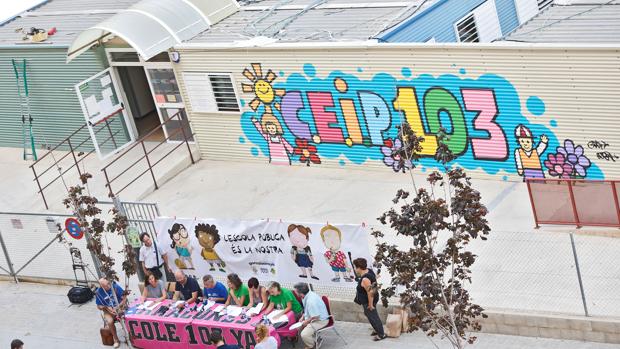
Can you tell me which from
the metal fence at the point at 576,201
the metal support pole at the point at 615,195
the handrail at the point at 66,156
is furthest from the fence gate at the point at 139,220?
the metal support pole at the point at 615,195

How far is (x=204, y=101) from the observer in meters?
27.0

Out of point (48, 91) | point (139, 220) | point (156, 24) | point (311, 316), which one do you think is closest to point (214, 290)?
point (311, 316)

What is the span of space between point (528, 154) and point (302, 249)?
5730 millimetres

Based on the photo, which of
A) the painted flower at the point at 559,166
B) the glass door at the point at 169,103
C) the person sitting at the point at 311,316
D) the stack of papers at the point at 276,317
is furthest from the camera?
the glass door at the point at 169,103

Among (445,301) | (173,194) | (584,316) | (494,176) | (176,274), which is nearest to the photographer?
(445,301)

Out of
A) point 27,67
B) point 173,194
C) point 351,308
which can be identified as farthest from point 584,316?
point 27,67

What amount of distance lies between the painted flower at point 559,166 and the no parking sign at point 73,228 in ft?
29.9

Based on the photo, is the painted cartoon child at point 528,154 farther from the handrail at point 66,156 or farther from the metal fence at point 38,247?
the handrail at point 66,156

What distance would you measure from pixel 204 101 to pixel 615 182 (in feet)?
36.4

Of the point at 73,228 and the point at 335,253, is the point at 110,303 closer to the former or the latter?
the point at 73,228

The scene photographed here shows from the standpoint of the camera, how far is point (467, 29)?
26.2 metres

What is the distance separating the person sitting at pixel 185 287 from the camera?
65.7ft

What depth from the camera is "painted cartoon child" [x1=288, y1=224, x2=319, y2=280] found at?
1936 centimetres

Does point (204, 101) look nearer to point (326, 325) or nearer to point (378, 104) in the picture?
point (378, 104)
